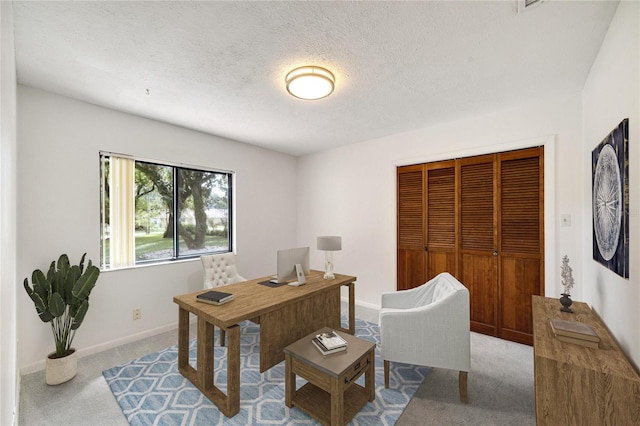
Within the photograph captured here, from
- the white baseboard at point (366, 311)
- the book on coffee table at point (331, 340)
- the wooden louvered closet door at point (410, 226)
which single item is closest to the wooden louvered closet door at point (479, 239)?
the wooden louvered closet door at point (410, 226)

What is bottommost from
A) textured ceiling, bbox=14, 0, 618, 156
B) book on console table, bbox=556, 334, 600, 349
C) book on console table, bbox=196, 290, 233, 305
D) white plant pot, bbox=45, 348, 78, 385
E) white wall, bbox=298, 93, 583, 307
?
white plant pot, bbox=45, 348, 78, 385

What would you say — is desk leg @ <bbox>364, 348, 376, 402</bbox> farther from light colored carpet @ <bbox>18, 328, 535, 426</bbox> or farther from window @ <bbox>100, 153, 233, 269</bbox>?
window @ <bbox>100, 153, 233, 269</bbox>

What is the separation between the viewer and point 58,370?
7.06 feet

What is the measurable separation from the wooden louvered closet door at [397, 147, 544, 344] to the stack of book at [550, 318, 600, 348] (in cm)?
144

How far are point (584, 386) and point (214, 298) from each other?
228 centimetres

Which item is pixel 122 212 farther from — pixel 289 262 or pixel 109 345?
pixel 289 262

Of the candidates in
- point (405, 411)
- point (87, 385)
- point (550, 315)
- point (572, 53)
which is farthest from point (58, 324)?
point (572, 53)

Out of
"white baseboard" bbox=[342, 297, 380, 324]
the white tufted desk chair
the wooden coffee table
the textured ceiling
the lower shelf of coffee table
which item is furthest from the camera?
"white baseboard" bbox=[342, 297, 380, 324]

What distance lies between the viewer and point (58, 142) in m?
2.51

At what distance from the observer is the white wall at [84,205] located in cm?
234

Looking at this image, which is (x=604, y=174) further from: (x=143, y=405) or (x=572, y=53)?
(x=143, y=405)

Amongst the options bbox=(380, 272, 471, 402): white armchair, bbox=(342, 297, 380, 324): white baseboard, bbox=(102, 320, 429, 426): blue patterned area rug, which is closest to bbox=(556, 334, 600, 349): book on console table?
bbox=(380, 272, 471, 402): white armchair

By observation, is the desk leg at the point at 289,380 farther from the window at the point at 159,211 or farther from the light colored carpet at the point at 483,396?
the window at the point at 159,211

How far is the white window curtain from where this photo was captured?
9.43ft
